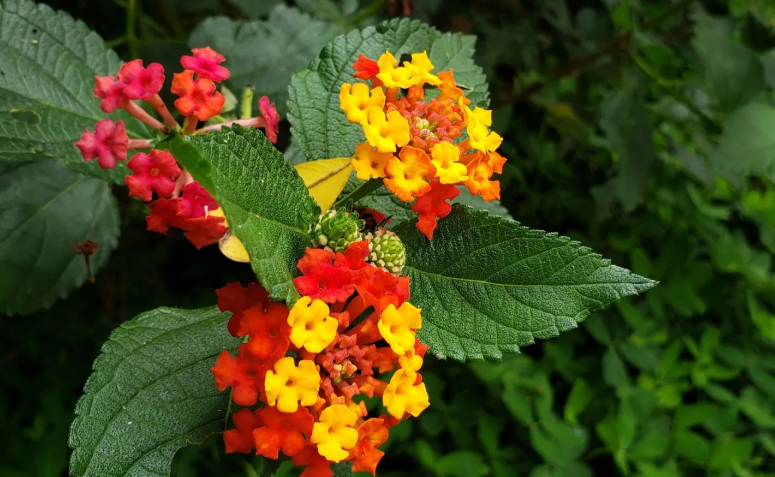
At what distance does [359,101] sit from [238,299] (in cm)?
19

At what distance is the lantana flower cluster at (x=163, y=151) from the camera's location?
52cm

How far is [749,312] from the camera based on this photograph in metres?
1.39

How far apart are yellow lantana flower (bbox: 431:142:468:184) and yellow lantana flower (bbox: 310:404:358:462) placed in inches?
7.5

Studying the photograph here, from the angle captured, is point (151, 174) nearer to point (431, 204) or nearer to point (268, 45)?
point (431, 204)

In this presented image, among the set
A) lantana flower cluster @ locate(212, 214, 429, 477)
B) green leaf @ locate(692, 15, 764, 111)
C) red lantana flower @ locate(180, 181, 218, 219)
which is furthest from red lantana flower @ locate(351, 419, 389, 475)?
green leaf @ locate(692, 15, 764, 111)

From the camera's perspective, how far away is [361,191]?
0.57 metres

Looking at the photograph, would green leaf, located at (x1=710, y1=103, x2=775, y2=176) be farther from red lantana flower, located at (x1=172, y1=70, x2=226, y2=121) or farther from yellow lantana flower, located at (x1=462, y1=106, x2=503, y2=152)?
red lantana flower, located at (x1=172, y1=70, x2=226, y2=121)

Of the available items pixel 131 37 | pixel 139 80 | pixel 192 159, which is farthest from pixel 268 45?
pixel 192 159

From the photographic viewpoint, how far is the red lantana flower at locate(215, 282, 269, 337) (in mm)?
467

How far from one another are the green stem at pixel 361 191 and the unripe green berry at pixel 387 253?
62 millimetres

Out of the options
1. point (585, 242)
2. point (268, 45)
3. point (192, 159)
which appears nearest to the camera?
point (192, 159)

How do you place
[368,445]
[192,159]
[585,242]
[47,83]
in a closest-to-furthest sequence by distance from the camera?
[192,159] → [368,445] → [47,83] → [585,242]

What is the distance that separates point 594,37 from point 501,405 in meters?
0.78

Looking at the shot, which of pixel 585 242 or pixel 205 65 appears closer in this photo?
pixel 205 65
